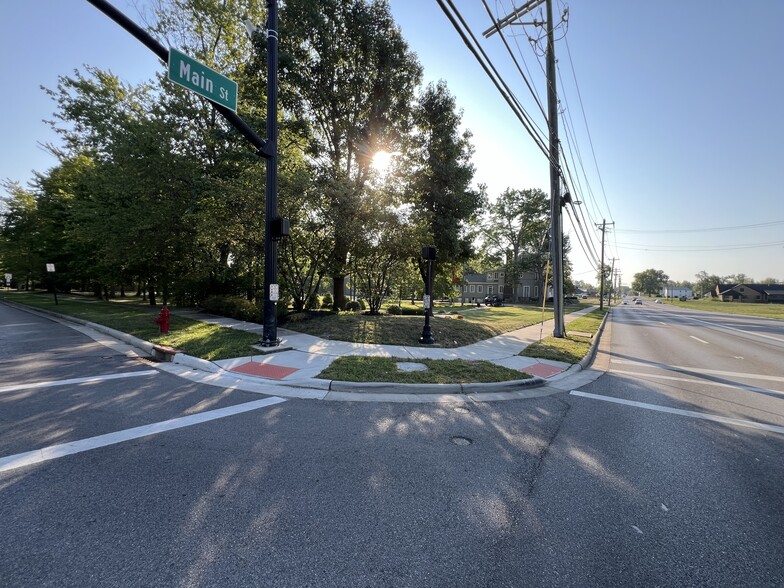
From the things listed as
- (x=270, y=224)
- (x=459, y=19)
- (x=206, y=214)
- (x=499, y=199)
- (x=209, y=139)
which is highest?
(x=499, y=199)

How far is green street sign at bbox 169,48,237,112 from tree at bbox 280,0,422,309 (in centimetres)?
680

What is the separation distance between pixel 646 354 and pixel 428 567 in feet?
37.9

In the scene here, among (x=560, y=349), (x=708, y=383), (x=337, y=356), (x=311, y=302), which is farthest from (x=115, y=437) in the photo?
(x=311, y=302)

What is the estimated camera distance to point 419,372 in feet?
21.7

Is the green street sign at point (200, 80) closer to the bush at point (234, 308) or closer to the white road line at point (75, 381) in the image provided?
the white road line at point (75, 381)

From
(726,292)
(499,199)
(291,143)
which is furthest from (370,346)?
(726,292)

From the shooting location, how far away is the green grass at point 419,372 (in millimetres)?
6066

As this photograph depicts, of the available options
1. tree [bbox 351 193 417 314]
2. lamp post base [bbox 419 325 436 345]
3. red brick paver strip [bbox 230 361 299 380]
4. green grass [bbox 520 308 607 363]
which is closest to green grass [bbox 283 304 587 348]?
lamp post base [bbox 419 325 436 345]

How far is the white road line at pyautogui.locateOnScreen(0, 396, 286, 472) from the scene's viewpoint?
322cm

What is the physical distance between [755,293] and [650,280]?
78523 mm

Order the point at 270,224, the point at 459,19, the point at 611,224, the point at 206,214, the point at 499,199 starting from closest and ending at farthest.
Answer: the point at 459,19
the point at 270,224
the point at 206,214
the point at 611,224
the point at 499,199

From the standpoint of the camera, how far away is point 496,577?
2.05 m

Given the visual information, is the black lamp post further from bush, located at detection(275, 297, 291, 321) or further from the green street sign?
bush, located at detection(275, 297, 291, 321)

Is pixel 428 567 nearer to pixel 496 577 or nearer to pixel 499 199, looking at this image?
pixel 496 577
